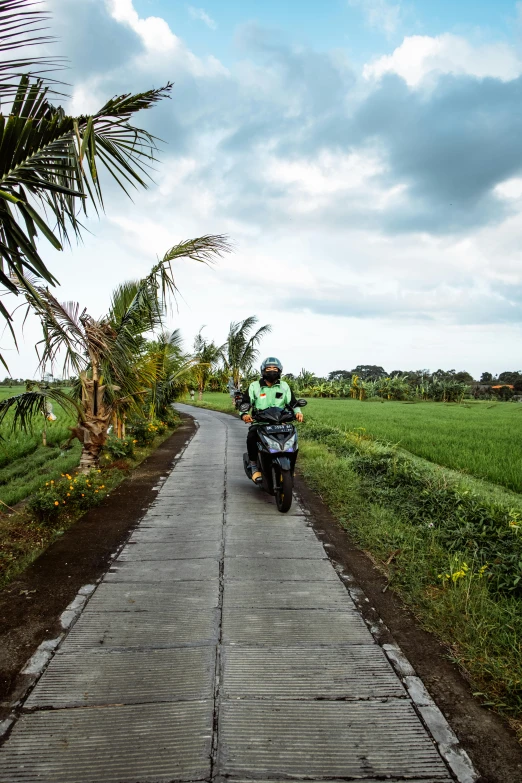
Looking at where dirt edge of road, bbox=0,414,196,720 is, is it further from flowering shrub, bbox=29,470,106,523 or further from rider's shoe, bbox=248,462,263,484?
rider's shoe, bbox=248,462,263,484

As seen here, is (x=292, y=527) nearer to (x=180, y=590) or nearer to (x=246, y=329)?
(x=180, y=590)

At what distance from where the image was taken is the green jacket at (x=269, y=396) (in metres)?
6.12

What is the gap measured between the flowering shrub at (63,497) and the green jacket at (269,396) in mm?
2136

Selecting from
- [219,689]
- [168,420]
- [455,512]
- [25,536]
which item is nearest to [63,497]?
[25,536]

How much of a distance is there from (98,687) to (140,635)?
480 mm

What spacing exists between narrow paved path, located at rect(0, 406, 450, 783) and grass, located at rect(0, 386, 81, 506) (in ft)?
15.9

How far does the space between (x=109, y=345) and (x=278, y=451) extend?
121 inches

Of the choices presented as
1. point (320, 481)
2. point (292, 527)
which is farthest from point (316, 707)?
point (320, 481)

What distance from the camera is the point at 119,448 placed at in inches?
327

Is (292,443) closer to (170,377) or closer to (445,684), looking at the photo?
(445,684)

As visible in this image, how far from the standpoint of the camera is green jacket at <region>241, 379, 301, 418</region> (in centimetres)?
612

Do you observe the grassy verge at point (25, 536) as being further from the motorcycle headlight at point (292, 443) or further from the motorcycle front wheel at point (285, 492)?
the motorcycle headlight at point (292, 443)

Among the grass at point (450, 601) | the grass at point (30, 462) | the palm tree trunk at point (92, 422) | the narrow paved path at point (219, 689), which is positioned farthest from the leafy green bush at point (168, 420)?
the narrow paved path at point (219, 689)

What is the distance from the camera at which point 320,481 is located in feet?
22.5
